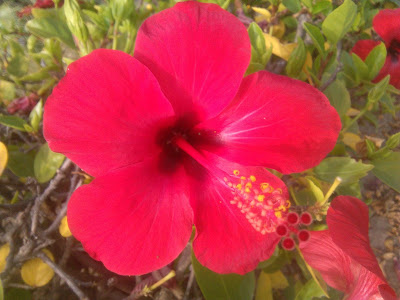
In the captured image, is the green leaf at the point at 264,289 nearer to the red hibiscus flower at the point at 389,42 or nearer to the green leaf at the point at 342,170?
the green leaf at the point at 342,170

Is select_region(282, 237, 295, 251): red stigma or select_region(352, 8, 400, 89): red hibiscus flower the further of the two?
select_region(352, 8, 400, 89): red hibiscus flower

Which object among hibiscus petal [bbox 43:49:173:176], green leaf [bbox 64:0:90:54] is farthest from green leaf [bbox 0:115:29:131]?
hibiscus petal [bbox 43:49:173:176]

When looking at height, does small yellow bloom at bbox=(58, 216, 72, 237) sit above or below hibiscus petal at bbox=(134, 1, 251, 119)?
below

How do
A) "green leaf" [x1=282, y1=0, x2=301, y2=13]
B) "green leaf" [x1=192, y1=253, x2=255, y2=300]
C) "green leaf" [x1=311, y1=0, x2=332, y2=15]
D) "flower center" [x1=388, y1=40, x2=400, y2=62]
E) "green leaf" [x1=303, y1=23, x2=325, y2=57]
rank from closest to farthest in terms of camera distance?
"green leaf" [x1=192, y1=253, x2=255, y2=300], "green leaf" [x1=303, y1=23, x2=325, y2=57], "green leaf" [x1=311, y1=0, x2=332, y2=15], "green leaf" [x1=282, y1=0, x2=301, y2=13], "flower center" [x1=388, y1=40, x2=400, y2=62]

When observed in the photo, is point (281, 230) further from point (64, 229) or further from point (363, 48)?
point (363, 48)

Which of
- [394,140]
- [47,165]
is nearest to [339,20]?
[394,140]

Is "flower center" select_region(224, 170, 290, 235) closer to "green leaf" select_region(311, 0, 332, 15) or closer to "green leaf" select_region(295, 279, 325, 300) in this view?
"green leaf" select_region(295, 279, 325, 300)

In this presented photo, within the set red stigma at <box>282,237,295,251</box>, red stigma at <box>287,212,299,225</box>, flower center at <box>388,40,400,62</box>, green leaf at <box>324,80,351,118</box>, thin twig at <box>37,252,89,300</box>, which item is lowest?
thin twig at <box>37,252,89,300</box>
